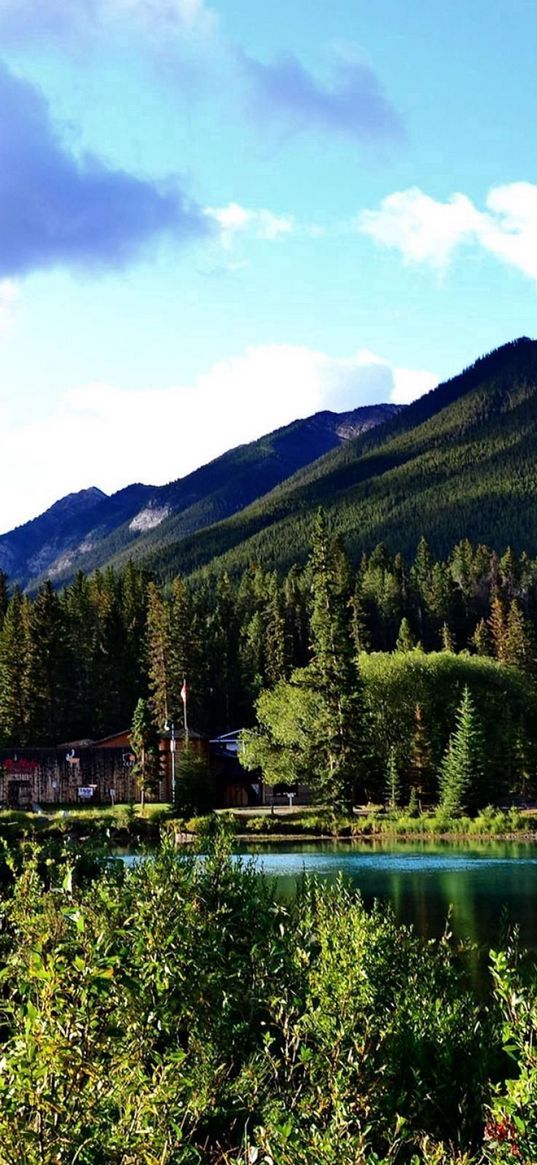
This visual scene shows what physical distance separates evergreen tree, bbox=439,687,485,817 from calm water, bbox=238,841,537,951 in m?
11.4

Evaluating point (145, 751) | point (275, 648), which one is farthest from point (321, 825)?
point (275, 648)

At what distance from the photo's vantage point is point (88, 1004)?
712cm

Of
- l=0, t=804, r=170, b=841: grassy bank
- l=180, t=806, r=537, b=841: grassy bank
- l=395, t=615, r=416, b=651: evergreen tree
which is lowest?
l=180, t=806, r=537, b=841: grassy bank

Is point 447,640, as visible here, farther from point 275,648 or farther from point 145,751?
point 145,751

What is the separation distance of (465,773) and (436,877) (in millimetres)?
30297

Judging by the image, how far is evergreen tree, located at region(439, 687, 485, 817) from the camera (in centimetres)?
7725

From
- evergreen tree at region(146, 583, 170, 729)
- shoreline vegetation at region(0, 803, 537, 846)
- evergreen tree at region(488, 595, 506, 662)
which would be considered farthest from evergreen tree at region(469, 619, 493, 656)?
shoreline vegetation at region(0, 803, 537, 846)

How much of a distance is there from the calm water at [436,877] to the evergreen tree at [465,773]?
37.3 ft

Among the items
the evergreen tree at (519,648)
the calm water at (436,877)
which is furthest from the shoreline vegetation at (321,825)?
the evergreen tree at (519,648)

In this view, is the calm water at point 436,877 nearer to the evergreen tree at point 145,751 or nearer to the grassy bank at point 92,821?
the grassy bank at point 92,821

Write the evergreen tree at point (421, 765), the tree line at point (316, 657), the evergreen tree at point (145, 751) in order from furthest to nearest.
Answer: the evergreen tree at point (145, 751) → the tree line at point (316, 657) → the evergreen tree at point (421, 765)

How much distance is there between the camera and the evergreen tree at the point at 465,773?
3041 inches

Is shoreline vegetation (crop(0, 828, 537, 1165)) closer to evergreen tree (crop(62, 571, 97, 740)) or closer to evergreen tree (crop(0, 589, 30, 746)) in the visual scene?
evergreen tree (crop(0, 589, 30, 746))

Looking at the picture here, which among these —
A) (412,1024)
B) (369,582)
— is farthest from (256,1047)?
(369,582)
